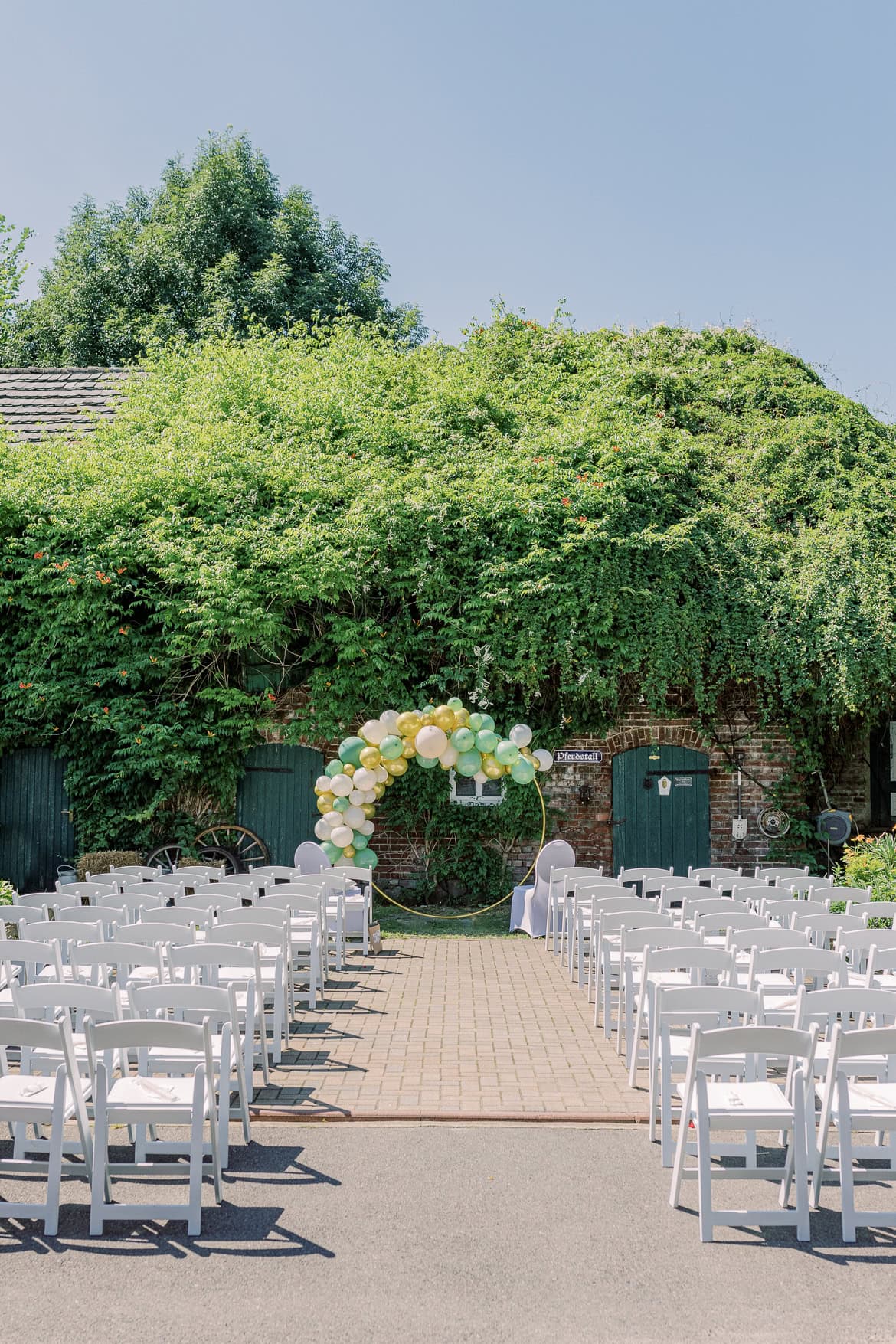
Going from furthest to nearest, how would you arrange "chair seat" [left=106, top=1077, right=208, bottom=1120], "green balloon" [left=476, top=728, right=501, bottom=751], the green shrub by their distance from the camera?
the green shrub → "green balloon" [left=476, top=728, right=501, bottom=751] → "chair seat" [left=106, top=1077, right=208, bottom=1120]

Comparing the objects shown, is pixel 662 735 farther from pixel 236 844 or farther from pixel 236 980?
pixel 236 980

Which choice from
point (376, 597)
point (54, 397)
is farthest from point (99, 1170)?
point (54, 397)

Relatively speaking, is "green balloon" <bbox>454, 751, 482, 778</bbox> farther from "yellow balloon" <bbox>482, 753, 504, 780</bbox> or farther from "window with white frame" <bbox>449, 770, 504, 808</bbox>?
"window with white frame" <bbox>449, 770, 504, 808</bbox>

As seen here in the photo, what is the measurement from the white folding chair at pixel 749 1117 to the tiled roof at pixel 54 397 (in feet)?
50.8

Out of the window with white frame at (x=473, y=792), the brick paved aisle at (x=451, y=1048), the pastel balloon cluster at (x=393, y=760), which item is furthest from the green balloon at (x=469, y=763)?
the brick paved aisle at (x=451, y=1048)

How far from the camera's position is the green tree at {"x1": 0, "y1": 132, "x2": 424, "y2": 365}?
28.6 meters

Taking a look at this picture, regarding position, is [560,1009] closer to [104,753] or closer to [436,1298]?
[436,1298]

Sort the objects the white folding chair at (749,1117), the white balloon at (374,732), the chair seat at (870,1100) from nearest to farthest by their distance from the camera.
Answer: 1. the white folding chair at (749,1117)
2. the chair seat at (870,1100)
3. the white balloon at (374,732)

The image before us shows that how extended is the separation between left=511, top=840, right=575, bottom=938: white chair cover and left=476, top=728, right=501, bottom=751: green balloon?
1.43 meters

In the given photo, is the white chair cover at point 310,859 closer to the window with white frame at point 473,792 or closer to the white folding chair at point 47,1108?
the window with white frame at point 473,792

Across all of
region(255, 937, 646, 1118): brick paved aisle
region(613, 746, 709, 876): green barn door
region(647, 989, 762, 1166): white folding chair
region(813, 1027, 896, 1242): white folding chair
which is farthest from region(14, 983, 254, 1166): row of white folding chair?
region(613, 746, 709, 876): green barn door

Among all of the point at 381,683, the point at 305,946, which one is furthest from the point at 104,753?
the point at 305,946

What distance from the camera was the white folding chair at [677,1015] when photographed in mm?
5523

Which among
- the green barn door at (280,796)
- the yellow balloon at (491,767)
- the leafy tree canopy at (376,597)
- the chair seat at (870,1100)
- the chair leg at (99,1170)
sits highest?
the leafy tree canopy at (376,597)
